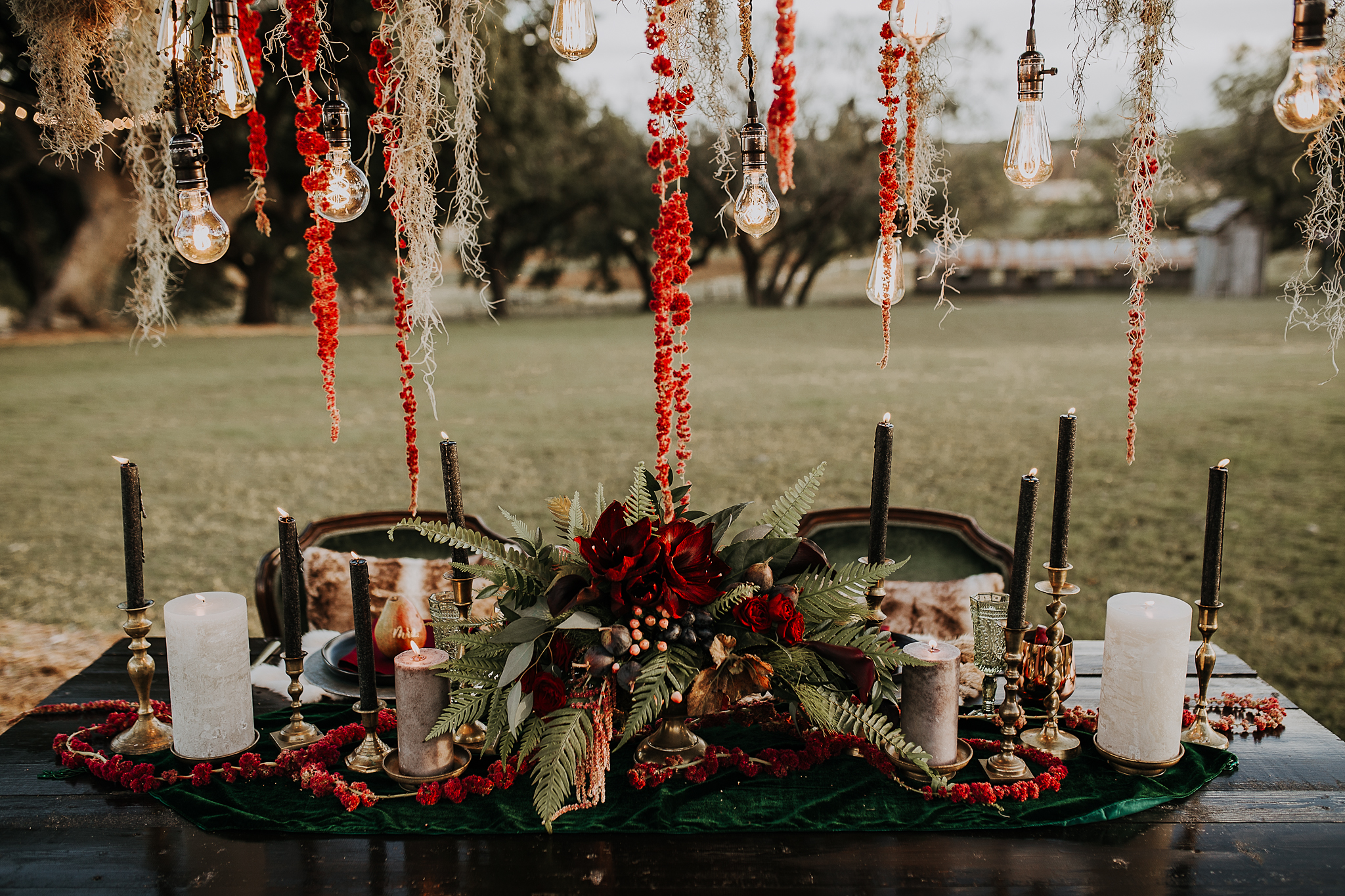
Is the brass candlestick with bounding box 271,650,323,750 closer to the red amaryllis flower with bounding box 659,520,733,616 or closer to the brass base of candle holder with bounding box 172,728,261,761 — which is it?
the brass base of candle holder with bounding box 172,728,261,761

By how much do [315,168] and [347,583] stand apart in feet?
4.99

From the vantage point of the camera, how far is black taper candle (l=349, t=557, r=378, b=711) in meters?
1.27

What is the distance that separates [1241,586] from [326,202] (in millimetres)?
4779

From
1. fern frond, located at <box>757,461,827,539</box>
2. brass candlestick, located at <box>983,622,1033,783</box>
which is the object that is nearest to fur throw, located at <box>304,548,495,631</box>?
fern frond, located at <box>757,461,827,539</box>

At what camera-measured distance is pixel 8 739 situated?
1553mm

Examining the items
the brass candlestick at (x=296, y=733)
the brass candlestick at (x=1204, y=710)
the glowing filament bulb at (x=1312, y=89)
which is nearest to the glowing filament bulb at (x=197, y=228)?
the brass candlestick at (x=296, y=733)

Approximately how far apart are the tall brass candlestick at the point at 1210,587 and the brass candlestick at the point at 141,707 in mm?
1601

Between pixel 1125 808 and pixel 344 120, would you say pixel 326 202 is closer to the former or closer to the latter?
pixel 344 120

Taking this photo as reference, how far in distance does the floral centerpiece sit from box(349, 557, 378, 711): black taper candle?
103 mm

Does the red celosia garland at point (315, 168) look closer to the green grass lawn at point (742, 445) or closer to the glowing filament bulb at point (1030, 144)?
the glowing filament bulb at point (1030, 144)

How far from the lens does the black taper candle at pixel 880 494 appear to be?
140 cm

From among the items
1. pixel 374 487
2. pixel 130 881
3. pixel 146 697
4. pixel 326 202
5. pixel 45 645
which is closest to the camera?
pixel 130 881

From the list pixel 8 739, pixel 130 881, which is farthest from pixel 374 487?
pixel 130 881

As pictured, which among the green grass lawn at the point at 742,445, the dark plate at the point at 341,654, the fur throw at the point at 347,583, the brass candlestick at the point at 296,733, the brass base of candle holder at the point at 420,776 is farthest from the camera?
the green grass lawn at the point at 742,445
